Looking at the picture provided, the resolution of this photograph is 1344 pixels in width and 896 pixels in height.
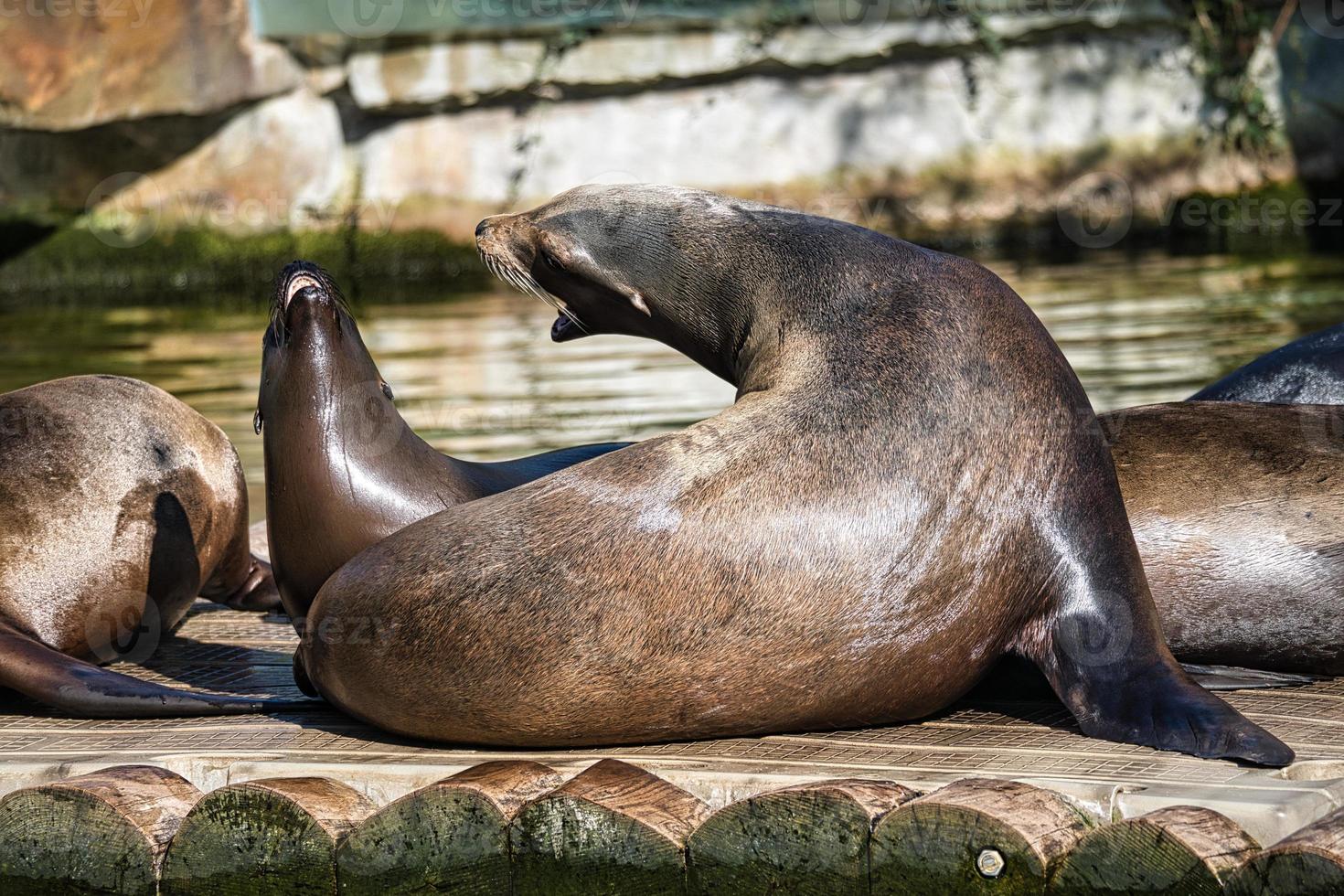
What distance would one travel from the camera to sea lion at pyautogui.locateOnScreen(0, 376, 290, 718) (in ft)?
14.9

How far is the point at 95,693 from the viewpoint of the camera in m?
4.00

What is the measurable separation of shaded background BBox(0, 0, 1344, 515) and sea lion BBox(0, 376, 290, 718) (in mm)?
11554

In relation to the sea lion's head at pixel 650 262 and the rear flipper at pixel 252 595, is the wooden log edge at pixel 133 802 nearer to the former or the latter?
the sea lion's head at pixel 650 262

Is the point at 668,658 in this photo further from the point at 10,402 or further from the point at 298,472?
the point at 10,402

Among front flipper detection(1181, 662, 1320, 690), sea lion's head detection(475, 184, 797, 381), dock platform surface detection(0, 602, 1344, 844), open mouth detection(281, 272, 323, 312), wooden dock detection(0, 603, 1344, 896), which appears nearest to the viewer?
wooden dock detection(0, 603, 1344, 896)

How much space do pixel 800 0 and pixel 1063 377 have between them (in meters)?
14.0

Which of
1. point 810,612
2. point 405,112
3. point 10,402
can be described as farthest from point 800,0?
point 810,612

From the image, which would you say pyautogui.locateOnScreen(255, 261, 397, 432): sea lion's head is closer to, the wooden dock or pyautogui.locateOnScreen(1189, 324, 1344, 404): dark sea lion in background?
the wooden dock

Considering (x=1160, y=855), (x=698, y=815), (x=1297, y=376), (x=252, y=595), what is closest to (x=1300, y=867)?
(x=1160, y=855)

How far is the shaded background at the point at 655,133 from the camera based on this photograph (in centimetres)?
1695

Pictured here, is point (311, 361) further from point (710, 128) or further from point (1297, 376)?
point (710, 128)

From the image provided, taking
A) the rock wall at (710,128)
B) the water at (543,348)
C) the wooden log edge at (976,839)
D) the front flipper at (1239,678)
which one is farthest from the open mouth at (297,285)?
the rock wall at (710,128)

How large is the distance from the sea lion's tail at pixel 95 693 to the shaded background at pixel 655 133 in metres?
12.6

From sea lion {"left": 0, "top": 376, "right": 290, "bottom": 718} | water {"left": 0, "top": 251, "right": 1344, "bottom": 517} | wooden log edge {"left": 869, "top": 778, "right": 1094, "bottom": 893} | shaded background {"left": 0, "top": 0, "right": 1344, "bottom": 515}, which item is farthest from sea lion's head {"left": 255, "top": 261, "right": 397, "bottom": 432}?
shaded background {"left": 0, "top": 0, "right": 1344, "bottom": 515}
